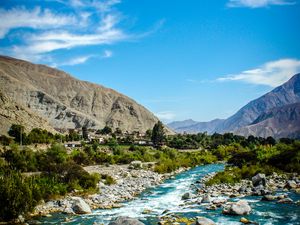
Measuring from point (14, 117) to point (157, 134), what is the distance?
4795cm

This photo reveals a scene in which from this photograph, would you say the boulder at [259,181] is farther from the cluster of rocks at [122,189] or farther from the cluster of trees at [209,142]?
the cluster of trees at [209,142]

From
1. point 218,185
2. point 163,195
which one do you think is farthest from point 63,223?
point 218,185

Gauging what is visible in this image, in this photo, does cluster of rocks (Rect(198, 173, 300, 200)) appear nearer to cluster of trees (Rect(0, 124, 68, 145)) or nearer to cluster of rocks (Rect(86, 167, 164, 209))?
cluster of rocks (Rect(86, 167, 164, 209))

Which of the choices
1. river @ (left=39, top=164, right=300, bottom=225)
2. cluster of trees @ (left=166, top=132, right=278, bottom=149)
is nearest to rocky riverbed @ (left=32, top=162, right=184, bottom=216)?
river @ (left=39, top=164, right=300, bottom=225)

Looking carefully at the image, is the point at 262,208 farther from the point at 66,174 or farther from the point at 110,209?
the point at 66,174

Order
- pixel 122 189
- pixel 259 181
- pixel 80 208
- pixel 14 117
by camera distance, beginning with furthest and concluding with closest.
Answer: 1. pixel 14 117
2. pixel 122 189
3. pixel 259 181
4. pixel 80 208

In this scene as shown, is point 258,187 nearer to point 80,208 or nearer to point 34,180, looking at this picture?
point 80,208

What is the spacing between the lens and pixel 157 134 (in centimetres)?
12562

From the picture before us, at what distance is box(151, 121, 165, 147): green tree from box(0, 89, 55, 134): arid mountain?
38496 millimetres

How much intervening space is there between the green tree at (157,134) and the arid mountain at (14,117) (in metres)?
38.5

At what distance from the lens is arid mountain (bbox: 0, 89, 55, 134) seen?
10304cm

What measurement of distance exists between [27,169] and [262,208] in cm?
3750

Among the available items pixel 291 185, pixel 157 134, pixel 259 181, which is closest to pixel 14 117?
pixel 157 134

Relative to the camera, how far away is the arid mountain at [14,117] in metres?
103
